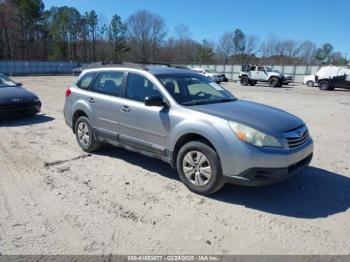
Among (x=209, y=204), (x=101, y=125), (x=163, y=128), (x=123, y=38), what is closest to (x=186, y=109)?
(x=163, y=128)

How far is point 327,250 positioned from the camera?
3.05 meters

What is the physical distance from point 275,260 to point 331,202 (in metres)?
1.64

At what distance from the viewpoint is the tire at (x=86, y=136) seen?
230 inches

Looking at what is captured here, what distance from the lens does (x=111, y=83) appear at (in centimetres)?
543

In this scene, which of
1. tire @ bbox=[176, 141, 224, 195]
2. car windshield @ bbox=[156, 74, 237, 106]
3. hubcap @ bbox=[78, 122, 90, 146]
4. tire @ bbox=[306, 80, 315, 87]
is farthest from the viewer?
tire @ bbox=[306, 80, 315, 87]

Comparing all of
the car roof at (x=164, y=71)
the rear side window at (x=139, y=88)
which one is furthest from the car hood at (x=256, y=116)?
the car roof at (x=164, y=71)

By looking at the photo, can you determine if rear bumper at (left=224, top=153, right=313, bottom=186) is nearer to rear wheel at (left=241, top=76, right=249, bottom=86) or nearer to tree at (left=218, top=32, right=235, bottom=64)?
rear wheel at (left=241, top=76, right=249, bottom=86)

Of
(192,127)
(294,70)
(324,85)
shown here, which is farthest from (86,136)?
(294,70)

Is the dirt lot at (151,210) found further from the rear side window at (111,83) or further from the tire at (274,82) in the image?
the tire at (274,82)

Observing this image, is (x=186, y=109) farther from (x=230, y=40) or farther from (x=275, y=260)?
(x=230, y=40)

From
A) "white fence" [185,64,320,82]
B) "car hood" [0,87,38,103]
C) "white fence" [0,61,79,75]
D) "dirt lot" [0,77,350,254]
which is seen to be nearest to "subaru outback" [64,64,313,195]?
"dirt lot" [0,77,350,254]

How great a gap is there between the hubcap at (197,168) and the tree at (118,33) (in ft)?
256

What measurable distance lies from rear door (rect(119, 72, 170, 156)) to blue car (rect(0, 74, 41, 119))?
211 inches

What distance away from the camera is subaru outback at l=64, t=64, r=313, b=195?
12.3ft
